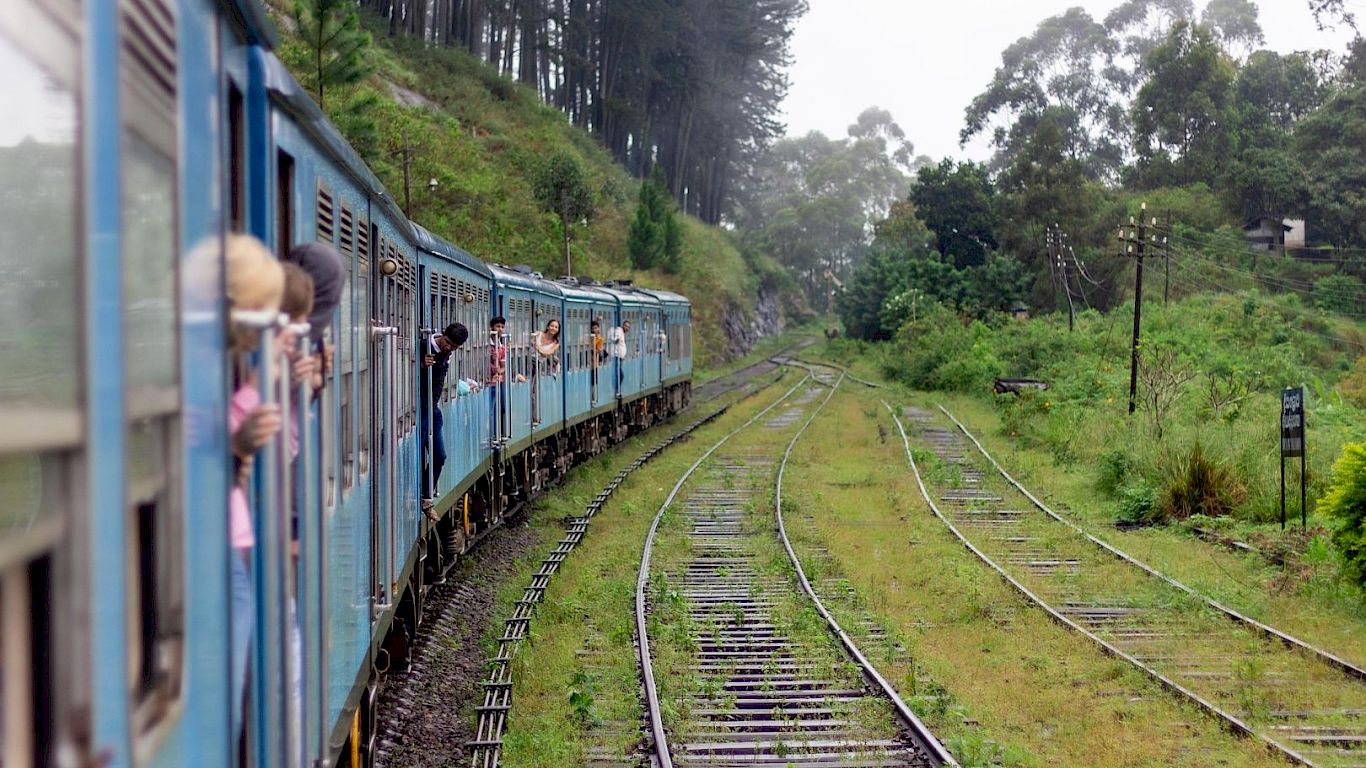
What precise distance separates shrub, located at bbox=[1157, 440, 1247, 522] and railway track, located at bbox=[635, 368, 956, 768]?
4.84 meters

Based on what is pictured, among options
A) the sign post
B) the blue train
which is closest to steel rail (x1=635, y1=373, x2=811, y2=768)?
the blue train

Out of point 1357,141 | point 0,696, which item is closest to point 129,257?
point 0,696

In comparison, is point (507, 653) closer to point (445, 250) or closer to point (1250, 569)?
point (445, 250)

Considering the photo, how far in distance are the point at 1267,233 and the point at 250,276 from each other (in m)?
65.1

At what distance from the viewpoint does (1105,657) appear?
10.0 meters

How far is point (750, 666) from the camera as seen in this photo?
9719mm

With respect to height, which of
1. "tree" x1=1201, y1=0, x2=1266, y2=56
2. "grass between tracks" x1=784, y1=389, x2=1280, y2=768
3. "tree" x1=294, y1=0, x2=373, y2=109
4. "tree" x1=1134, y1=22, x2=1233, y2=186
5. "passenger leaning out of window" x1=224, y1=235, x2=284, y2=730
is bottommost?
"grass between tracks" x1=784, y1=389, x2=1280, y2=768

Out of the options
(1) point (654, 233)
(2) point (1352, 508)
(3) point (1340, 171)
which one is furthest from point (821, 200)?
(2) point (1352, 508)

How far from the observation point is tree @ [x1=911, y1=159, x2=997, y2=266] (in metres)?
59.1

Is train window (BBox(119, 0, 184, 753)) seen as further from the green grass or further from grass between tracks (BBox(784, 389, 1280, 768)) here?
the green grass

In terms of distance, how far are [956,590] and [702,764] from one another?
215 inches

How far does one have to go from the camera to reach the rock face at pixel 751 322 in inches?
2372

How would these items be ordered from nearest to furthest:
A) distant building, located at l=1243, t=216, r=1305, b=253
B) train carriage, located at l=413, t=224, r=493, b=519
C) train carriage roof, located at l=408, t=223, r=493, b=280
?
train carriage roof, located at l=408, t=223, r=493, b=280 < train carriage, located at l=413, t=224, r=493, b=519 < distant building, located at l=1243, t=216, r=1305, b=253

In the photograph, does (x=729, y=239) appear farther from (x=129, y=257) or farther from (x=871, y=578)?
(x=129, y=257)
